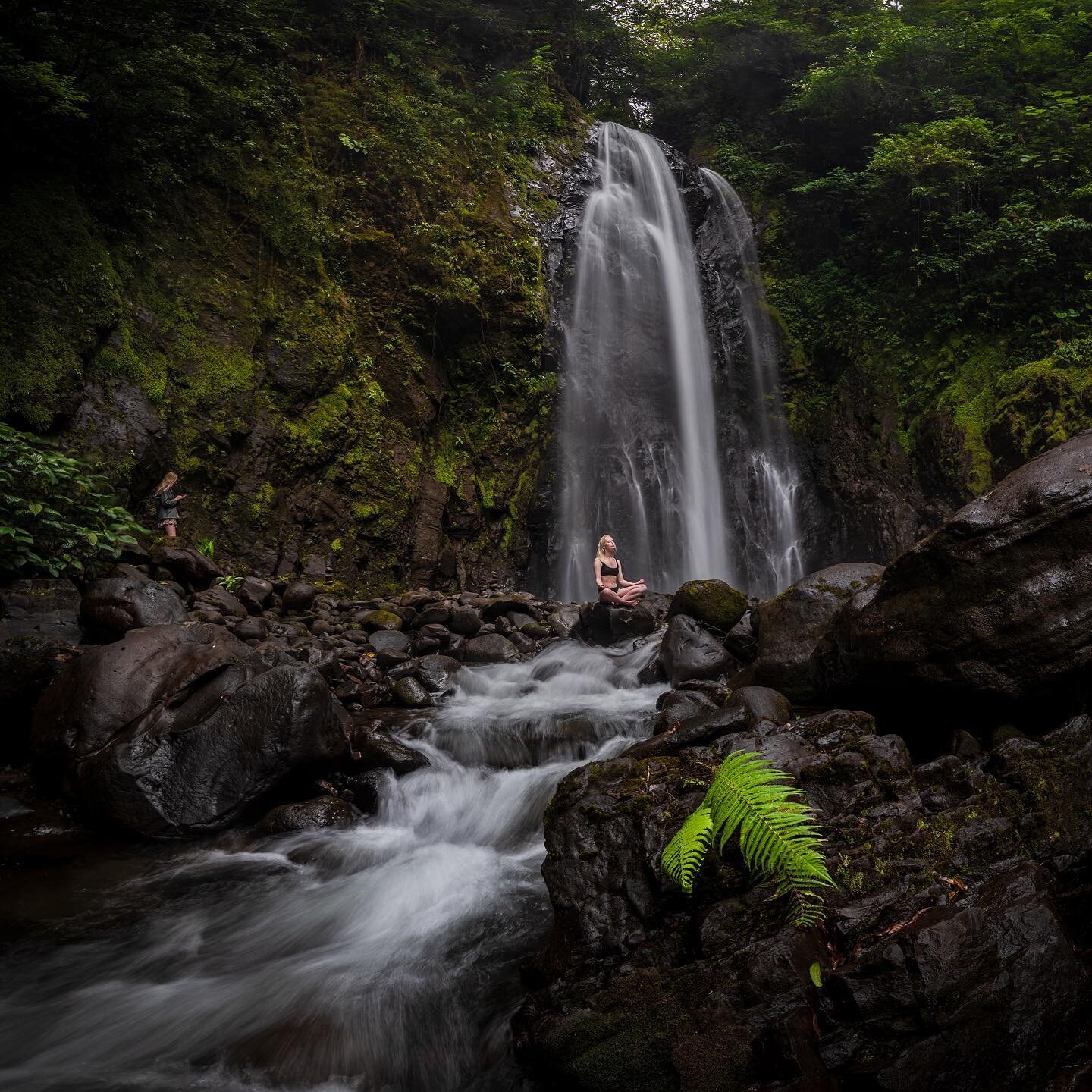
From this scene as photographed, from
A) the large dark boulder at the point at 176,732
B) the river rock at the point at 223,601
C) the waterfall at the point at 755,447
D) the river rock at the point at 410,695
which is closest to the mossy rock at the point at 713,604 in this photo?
the river rock at the point at 410,695

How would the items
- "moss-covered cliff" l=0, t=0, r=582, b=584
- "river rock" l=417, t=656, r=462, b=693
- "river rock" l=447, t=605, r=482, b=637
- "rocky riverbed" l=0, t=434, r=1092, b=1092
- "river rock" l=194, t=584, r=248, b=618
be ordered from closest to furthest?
"rocky riverbed" l=0, t=434, r=1092, b=1092
"river rock" l=417, t=656, r=462, b=693
"river rock" l=194, t=584, r=248, b=618
"moss-covered cliff" l=0, t=0, r=582, b=584
"river rock" l=447, t=605, r=482, b=637

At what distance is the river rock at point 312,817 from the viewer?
5.13 m

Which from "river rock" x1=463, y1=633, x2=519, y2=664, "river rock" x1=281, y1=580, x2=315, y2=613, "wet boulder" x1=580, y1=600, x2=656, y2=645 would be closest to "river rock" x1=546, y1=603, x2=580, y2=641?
"wet boulder" x1=580, y1=600, x2=656, y2=645

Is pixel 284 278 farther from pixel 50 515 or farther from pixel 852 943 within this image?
pixel 852 943

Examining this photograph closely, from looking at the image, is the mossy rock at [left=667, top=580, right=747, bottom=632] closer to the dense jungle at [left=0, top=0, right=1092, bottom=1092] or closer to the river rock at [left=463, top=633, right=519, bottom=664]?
the dense jungle at [left=0, top=0, right=1092, bottom=1092]

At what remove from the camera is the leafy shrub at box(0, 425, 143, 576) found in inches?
271

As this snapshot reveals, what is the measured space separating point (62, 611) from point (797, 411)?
16.7 meters

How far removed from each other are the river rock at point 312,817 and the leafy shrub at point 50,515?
4.17 metres

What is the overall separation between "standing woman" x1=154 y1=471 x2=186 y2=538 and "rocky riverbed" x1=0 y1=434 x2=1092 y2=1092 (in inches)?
74.7

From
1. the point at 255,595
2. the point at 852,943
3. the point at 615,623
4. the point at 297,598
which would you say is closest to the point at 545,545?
the point at 615,623

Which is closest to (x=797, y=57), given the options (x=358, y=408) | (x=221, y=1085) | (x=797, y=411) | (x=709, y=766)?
(x=797, y=411)

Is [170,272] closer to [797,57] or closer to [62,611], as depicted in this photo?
[62,611]

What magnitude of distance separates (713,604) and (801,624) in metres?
2.29

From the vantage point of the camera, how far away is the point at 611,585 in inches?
444
